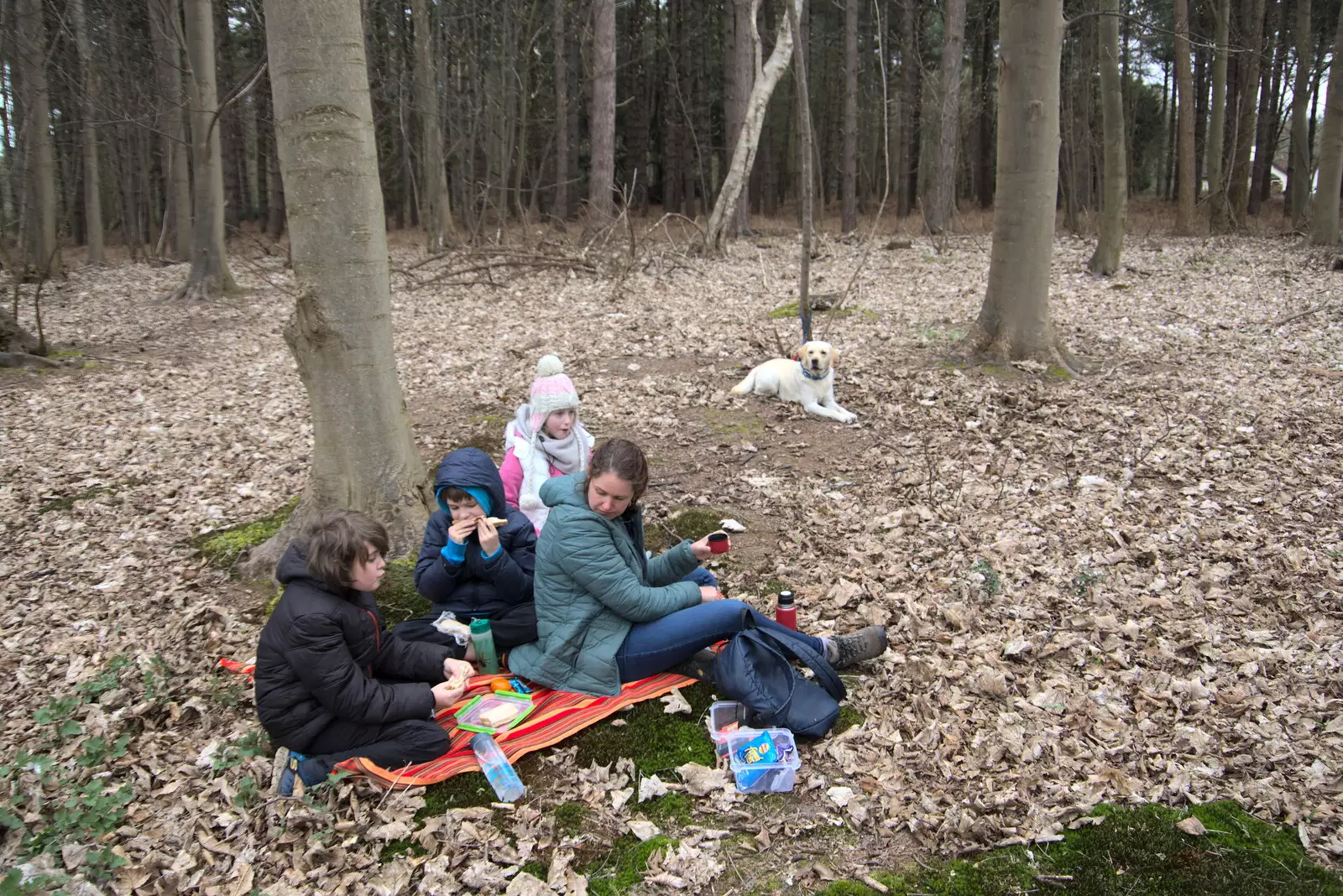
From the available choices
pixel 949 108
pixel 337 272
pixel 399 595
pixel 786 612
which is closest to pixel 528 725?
pixel 786 612

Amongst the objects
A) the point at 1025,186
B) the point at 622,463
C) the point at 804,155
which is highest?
the point at 804,155

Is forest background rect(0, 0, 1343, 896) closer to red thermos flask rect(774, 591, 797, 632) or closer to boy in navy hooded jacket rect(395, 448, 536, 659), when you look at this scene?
red thermos flask rect(774, 591, 797, 632)

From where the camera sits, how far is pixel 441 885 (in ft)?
9.68

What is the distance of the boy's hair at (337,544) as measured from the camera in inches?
128

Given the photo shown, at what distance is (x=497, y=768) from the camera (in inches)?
134

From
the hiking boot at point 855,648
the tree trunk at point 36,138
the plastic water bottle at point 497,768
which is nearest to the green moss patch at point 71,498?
the plastic water bottle at point 497,768

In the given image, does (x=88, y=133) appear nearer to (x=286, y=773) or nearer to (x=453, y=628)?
(x=453, y=628)

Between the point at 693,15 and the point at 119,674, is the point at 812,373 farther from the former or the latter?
the point at 693,15

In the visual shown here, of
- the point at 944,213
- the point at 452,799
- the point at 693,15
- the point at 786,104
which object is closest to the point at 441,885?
the point at 452,799

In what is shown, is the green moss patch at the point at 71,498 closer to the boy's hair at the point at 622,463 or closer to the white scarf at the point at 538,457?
the white scarf at the point at 538,457

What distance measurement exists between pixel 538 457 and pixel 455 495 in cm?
94

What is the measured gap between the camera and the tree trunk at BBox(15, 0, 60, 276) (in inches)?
547

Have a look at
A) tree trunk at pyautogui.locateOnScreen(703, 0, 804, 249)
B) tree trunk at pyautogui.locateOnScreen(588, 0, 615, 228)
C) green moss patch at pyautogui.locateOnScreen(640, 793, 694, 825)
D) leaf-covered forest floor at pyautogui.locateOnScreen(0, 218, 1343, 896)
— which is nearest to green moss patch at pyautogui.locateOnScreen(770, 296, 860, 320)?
leaf-covered forest floor at pyautogui.locateOnScreen(0, 218, 1343, 896)

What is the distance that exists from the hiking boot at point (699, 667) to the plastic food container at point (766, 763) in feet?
1.56
